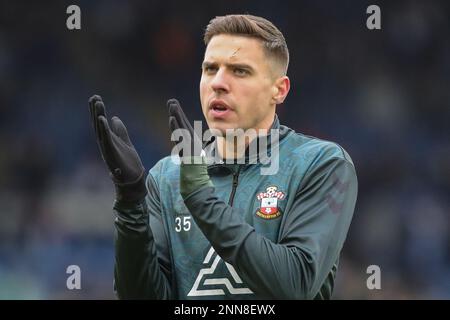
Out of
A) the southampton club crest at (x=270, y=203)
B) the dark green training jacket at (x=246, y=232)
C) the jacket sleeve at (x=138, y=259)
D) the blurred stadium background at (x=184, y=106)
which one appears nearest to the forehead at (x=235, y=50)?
the dark green training jacket at (x=246, y=232)

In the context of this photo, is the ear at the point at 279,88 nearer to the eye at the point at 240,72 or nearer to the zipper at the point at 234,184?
the eye at the point at 240,72

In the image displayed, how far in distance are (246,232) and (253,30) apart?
2.52 feet

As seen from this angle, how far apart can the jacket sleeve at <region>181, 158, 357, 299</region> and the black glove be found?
0.64 feet

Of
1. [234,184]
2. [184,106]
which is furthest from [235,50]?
[184,106]

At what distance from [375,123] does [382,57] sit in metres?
0.63

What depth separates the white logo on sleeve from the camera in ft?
8.89

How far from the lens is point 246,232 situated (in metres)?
2.54

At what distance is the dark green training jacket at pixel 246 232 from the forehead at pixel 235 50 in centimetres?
38

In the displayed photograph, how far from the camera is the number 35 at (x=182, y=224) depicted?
283cm

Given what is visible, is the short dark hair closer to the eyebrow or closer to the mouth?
the eyebrow

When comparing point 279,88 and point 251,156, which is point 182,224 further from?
point 279,88

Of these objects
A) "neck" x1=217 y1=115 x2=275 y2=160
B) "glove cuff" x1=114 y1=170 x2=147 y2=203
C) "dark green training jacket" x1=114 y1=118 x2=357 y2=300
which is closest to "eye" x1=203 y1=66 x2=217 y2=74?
"neck" x1=217 y1=115 x2=275 y2=160

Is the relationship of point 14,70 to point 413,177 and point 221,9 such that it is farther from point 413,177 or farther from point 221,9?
point 413,177
